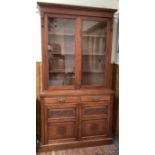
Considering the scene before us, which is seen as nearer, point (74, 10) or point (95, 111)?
point (74, 10)

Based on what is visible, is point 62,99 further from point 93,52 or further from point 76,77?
point 93,52

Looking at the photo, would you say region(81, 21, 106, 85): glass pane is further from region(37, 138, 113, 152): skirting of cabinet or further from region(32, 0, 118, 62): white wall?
region(37, 138, 113, 152): skirting of cabinet

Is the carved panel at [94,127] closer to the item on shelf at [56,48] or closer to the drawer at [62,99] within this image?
the drawer at [62,99]

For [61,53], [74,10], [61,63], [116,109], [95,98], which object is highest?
[74,10]

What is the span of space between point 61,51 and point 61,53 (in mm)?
29

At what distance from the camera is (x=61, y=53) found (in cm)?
238

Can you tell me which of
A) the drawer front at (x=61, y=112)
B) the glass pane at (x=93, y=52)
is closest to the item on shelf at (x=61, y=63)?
the glass pane at (x=93, y=52)

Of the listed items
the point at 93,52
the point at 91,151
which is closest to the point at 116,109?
the point at 91,151

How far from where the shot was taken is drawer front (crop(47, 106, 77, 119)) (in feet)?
7.29

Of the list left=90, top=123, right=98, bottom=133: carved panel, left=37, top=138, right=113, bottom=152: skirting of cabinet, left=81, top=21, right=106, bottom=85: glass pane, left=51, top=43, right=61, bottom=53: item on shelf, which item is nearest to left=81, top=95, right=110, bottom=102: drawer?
left=81, top=21, right=106, bottom=85: glass pane

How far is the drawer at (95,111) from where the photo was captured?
2338mm
